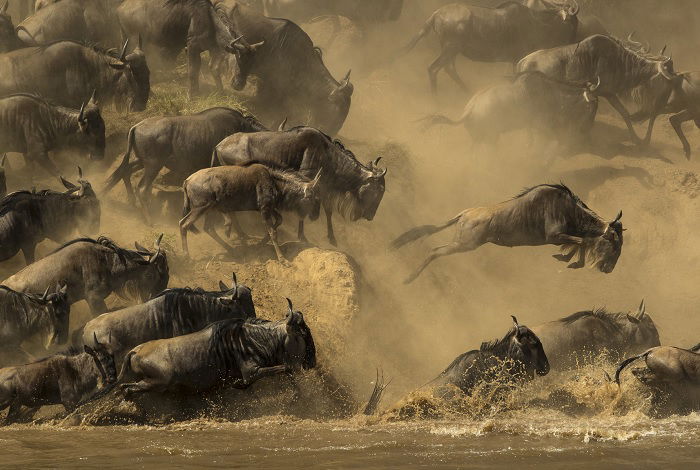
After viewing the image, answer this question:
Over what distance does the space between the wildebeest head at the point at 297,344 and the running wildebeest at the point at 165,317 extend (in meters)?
0.61

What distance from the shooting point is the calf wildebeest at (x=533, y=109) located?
1969cm

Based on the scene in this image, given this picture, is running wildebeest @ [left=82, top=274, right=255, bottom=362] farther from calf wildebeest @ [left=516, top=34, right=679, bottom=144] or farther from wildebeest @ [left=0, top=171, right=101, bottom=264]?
calf wildebeest @ [left=516, top=34, right=679, bottom=144]

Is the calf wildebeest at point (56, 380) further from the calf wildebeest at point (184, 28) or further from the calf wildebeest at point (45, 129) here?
the calf wildebeest at point (184, 28)

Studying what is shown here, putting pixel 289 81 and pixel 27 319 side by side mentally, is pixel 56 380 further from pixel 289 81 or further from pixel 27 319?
pixel 289 81

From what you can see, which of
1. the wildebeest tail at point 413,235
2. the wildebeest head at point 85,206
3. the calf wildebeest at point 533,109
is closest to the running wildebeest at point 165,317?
the wildebeest head at point 85,206

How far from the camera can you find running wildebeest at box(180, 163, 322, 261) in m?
14.9

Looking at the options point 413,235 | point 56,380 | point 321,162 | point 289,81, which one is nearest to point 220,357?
point 56,380

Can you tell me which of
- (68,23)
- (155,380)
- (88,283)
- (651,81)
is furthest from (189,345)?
(651,81)

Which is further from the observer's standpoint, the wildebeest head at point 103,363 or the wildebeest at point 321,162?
the wildebeest at point 321,162

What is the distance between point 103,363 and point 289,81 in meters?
8.55

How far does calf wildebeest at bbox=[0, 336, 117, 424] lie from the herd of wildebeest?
2cm

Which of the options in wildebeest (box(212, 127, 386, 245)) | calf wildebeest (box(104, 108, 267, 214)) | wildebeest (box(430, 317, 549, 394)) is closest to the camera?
wildebeest (box(430, 317, 549, 394))

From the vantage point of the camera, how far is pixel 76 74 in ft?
56.9

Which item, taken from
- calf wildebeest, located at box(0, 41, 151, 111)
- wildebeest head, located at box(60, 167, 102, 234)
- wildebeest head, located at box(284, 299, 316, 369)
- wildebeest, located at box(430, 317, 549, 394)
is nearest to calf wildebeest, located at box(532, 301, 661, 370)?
wildebeest, located at box(430, 317, 549, 394)
